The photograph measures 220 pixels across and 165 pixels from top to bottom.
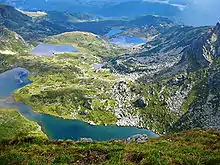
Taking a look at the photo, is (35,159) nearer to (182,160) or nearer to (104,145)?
(104,145)

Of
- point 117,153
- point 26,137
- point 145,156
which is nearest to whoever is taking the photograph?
point 145,156

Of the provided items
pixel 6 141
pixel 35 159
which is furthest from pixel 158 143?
pixel 6 141

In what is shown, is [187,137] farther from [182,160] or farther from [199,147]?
[182,160]

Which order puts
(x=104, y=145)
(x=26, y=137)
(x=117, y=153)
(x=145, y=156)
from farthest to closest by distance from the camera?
(x=26, y=137) → (x=104, y=145) → (x=117, y=153) → (x=145, y=156)

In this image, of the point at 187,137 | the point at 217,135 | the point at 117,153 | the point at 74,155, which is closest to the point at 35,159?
the point at 74,155

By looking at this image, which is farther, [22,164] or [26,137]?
[26,137]

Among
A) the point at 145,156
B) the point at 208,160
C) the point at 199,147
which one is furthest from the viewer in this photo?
the point at 199,147
